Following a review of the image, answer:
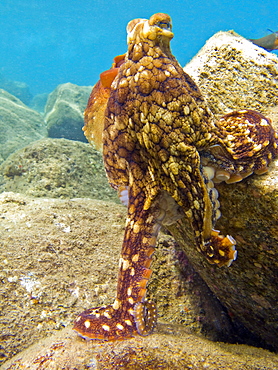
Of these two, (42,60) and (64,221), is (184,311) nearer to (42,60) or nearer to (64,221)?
(64,221)

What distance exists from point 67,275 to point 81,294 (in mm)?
276

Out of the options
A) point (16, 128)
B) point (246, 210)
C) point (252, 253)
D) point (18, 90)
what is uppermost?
point (18, 90)

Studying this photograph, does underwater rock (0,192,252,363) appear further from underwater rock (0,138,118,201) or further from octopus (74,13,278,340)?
underwater rock (0,138,118,201)

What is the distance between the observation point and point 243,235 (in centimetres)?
203

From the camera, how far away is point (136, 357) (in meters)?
1.45

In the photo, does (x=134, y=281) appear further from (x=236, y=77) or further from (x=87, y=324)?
(x=236, y=77)

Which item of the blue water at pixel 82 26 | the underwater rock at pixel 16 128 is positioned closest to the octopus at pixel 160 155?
the underwater rock at pixel 16 128

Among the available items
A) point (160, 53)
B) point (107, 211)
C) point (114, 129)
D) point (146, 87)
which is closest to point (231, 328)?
point (107, 211)

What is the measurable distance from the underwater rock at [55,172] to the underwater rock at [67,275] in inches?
59.1

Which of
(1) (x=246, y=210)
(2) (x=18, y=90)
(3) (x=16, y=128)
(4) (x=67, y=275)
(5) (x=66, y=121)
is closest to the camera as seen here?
(1) (x=246, y=210)

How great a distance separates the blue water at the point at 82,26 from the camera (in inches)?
3492

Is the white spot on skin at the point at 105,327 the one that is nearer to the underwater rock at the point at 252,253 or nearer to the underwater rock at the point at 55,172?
the underwater rock at the point at 252,253

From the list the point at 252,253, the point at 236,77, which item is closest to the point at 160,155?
the point at 252,253

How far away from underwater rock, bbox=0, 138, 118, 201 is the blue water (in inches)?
3296
